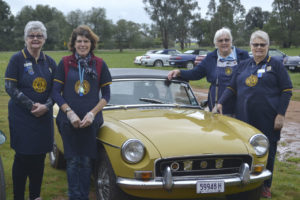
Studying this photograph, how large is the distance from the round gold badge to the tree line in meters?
56.9

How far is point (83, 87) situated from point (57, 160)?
232 centimetres

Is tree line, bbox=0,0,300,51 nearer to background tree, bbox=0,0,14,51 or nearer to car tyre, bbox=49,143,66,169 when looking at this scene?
background tree, bbox=0,0,14,51

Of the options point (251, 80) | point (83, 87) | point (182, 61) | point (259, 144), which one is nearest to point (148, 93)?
point (251, 80)

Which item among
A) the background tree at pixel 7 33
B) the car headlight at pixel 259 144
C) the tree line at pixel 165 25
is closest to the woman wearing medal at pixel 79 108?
the car headlight at pixel 259 144

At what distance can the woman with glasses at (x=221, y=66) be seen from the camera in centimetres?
544

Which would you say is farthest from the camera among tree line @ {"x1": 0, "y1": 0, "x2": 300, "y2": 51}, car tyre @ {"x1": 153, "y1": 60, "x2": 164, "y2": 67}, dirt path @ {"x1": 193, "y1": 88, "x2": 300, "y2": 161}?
tree line @ {"x1": 0, "y1": 0, "x2": 300, "y2": 51}

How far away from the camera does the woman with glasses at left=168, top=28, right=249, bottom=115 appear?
5.44 metres

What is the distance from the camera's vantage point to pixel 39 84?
418 cm

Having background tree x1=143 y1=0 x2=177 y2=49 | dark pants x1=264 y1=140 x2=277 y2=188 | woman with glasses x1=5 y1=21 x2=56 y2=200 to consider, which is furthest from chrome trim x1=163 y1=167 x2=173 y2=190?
background tree x1=143 y1=0 x2=177 y2=49

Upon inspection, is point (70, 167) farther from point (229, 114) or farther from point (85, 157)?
point (229, 114)

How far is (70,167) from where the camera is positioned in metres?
4.06

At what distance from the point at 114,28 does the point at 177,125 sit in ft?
278

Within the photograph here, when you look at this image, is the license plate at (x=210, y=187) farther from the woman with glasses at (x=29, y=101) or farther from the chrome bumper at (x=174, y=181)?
the woman with glasses at (x=29, y=101)

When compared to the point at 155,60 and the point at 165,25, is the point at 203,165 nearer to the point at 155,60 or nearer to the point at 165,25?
the point at 155,60
